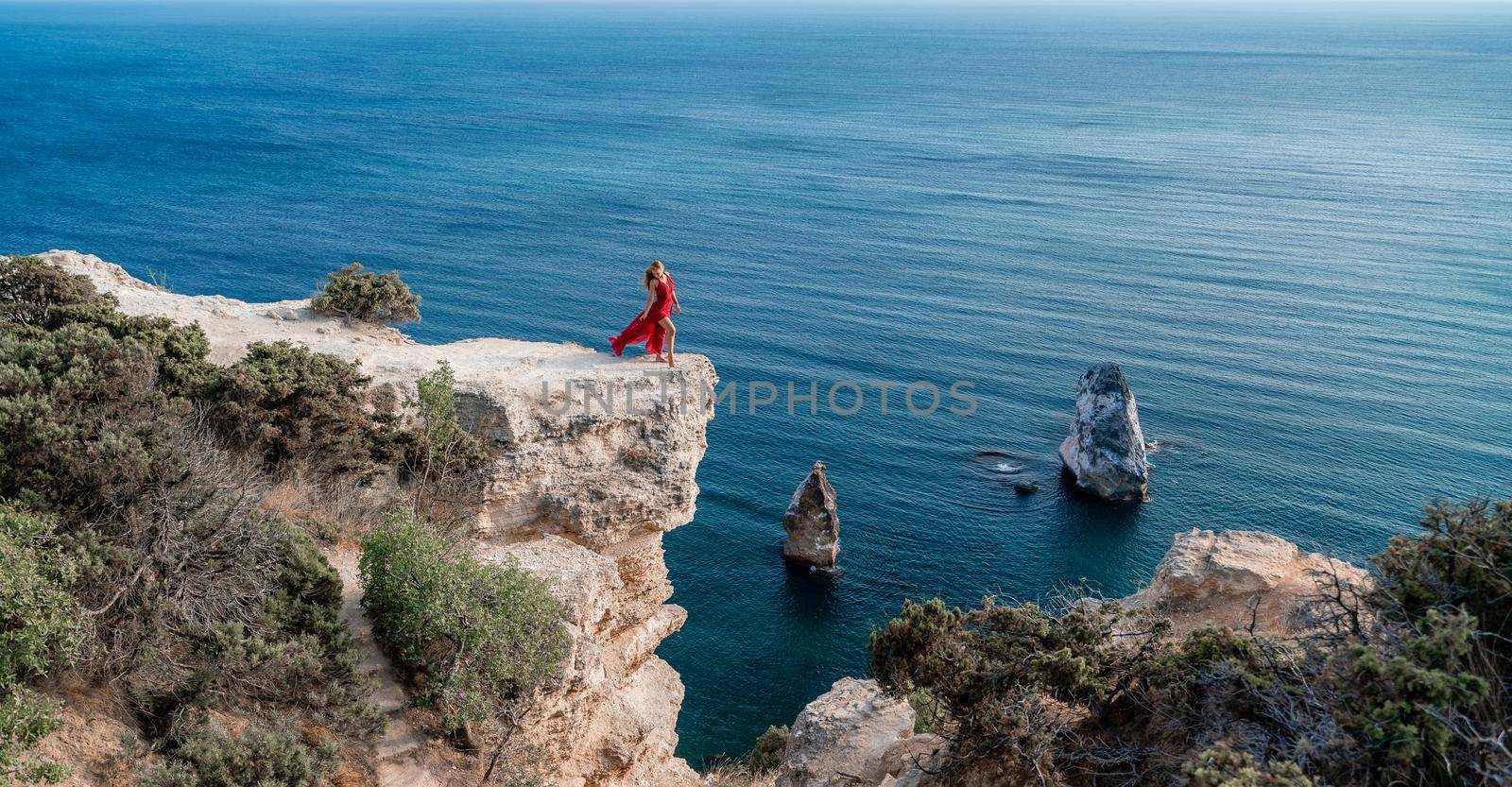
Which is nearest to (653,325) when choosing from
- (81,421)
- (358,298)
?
(358,298)

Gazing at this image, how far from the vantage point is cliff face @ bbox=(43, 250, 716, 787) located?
19.1 meters

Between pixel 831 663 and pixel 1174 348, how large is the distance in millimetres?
38022

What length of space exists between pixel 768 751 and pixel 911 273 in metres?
52.9

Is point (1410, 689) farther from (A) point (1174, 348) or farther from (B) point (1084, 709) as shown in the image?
(A) point (1174, 348)

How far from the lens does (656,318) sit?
72.0 ft

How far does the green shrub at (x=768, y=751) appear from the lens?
2881cm

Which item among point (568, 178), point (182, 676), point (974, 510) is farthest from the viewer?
point (568, 178)

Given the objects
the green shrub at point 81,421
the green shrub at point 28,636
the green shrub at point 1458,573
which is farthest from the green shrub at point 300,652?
the green shrub at point 1458,573

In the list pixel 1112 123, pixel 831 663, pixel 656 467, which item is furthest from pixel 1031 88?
pixel 656 467

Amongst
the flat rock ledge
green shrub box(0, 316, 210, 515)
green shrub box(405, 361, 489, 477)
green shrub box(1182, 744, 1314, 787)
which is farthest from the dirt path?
the flat rock ledge

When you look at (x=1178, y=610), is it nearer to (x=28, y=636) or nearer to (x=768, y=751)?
(x=768, y=751)

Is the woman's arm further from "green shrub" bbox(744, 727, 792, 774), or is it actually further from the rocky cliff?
"green shrub" bbox(744, 727, 792, 774)

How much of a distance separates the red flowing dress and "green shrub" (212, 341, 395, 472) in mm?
5576

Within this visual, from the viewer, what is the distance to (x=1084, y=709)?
14.2m
